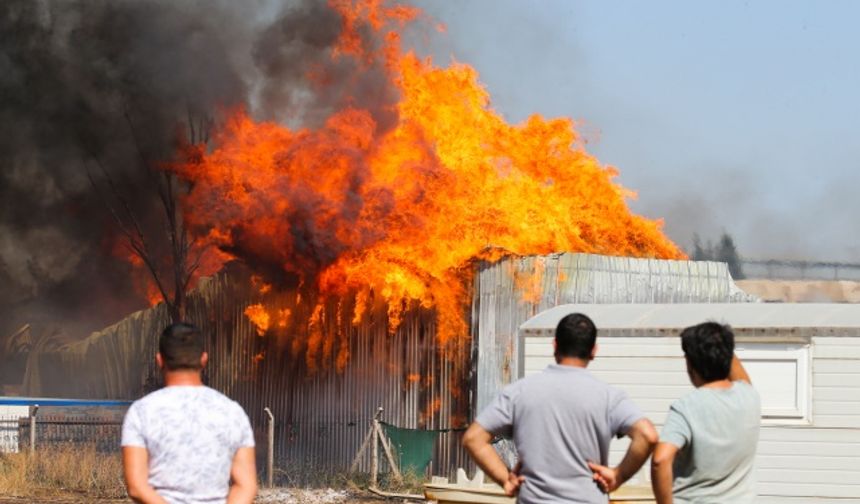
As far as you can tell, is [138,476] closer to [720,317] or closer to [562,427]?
[562,427]

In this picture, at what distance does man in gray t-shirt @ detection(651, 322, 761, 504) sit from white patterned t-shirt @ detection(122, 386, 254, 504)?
1982mm

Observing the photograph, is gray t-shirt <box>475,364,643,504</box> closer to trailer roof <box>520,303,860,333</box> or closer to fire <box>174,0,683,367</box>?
trailer roof <box>520,303,860,333</box>

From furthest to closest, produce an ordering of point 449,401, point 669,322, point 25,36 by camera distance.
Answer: point 25,36 < point 449,401 < point 669,322

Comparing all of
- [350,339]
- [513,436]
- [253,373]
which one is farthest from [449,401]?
[513,436]

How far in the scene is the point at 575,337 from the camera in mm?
6445

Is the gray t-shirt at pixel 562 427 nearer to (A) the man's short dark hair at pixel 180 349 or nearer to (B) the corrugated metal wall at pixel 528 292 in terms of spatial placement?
(A) the man's short dark hair at pixel 180 349

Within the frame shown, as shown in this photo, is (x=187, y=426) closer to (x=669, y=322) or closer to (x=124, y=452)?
(x=124, y=452)

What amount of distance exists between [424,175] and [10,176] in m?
12.6

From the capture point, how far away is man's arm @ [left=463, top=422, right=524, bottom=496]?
6.42 metres

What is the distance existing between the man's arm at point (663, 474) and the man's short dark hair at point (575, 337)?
580 millimetres

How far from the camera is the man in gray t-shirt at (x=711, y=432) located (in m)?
6.38

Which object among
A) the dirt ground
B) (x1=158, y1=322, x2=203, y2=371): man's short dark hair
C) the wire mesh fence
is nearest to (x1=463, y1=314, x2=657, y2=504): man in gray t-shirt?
(x1=158, y1=322, x2=203, y2=371): man's short dark hair

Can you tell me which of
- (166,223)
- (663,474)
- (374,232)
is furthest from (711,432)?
(166,223)

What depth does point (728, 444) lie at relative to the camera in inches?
251
